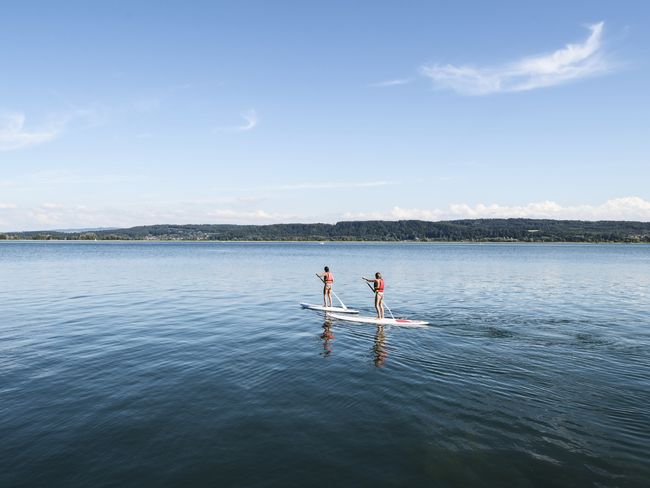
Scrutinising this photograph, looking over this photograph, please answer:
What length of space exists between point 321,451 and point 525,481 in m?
4.66

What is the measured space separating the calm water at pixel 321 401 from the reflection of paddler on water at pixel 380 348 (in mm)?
121

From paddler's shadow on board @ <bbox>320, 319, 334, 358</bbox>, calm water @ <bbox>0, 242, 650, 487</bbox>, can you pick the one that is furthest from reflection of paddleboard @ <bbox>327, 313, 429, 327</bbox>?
paddler's shadow on board @ <bbox>320, 319, 334, 358</bbox>

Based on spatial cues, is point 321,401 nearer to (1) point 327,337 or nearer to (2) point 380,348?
(2) point 380,348

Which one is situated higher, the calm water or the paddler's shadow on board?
the calm water

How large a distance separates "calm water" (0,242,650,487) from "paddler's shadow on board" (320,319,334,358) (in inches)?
8.7

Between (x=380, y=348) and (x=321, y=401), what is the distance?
712 centimetres

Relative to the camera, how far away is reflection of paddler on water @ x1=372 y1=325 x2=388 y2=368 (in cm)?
1750

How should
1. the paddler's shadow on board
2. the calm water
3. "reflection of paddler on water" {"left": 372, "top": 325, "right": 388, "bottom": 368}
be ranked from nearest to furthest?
1. the calm water
2. "reflection of paddler on water" {"left": 372, "top": 325, "right": 388, "bottom": 368}
3. the paddler's shadow on board

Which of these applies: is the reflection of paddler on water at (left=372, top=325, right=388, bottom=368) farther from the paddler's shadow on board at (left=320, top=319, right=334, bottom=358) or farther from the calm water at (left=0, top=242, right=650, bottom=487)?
the paddler's shadow on board at (left=320, top=319, right=334, bottom=358)

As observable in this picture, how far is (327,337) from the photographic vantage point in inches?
870

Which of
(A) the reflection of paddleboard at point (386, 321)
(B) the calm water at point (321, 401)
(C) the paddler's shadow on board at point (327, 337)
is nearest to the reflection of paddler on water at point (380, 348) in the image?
(B) the calm water at point (321, 401)

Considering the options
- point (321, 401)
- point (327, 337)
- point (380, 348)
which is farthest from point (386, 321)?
point (321, 401)

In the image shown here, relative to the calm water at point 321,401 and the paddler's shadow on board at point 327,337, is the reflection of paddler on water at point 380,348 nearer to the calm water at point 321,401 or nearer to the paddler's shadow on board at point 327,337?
the calm water at point 321,401

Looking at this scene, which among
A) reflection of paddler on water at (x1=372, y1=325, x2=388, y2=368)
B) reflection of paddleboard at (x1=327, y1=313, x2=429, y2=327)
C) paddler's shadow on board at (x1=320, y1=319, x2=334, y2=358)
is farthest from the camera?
reflection of paddleboard at (x1=327, y1=313, x2=429, y2=327)
